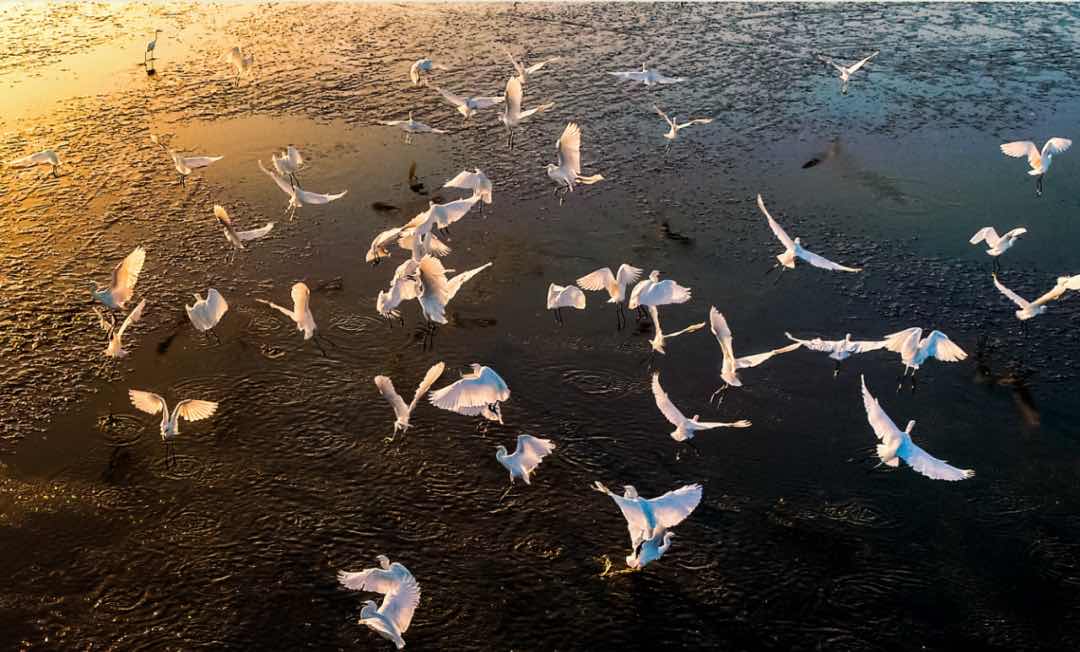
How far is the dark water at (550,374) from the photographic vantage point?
8.85m

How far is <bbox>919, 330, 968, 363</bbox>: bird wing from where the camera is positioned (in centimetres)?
1088

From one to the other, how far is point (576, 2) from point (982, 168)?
534 inches

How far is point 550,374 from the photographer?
1184 cm

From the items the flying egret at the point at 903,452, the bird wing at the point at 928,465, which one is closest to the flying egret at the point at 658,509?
the flying egret at the point at 903,452

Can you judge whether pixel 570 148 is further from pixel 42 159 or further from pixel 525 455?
pixel 42 159

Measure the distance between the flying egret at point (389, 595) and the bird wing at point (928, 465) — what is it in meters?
5.41

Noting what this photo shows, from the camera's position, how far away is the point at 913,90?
20203 mm

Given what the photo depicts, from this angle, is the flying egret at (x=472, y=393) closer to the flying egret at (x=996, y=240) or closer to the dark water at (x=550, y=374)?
the dark water at (x=550, y=374)

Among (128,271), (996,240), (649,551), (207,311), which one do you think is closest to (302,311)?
(207,311)

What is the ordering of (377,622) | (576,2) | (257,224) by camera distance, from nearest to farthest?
(377,622)
(257,224)
(576,2)

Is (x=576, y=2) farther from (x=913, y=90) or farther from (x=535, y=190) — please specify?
(x=535, y=190)

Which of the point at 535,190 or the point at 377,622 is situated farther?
the point at 535,190

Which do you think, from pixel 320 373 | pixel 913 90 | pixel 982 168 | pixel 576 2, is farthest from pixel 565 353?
pixel 576 2

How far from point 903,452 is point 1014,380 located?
3.34 metres
